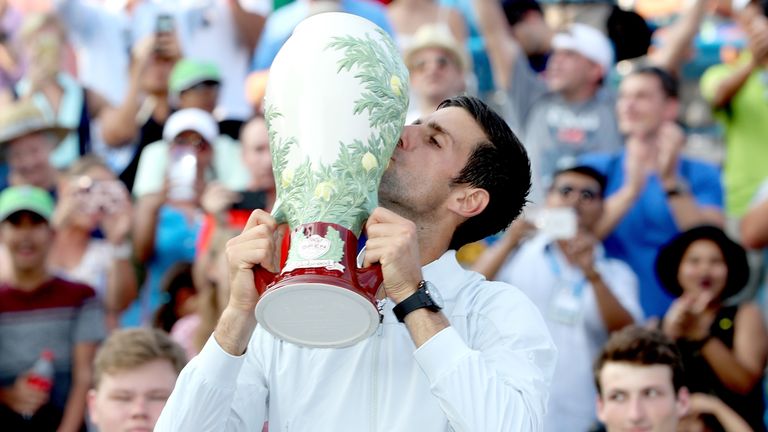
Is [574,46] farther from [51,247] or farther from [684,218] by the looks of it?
[51,247]

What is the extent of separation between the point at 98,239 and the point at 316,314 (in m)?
4.61

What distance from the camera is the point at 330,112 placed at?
3.09m

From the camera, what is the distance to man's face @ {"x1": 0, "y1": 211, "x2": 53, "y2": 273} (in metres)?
6.54

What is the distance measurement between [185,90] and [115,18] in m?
1.34

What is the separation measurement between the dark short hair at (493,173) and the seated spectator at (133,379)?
5.29 feet

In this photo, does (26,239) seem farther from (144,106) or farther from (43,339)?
(144,106)

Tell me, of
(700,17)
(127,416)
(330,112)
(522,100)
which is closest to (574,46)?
(522,100)

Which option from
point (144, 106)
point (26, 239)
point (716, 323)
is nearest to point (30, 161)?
point (144, 106)

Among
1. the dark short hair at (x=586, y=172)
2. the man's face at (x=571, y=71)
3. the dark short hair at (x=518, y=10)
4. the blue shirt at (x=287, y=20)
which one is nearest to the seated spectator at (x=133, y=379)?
the dark short hair at (x=586, y=172)

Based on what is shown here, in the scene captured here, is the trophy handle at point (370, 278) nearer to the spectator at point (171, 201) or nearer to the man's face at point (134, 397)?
the man's face at point (134, 397)

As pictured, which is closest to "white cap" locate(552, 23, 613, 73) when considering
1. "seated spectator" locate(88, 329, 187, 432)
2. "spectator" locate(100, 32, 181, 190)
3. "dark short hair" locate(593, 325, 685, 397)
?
"spectator" locate(100, 32, 181, 190)

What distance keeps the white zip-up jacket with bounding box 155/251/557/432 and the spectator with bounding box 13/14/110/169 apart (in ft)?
17.5

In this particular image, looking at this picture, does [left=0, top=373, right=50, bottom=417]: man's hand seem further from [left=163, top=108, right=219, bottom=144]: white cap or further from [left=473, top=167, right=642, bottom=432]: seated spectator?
[left=473, top=167, right=642, bottom=432]: seated spectator

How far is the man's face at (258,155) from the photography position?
6.81 metres
